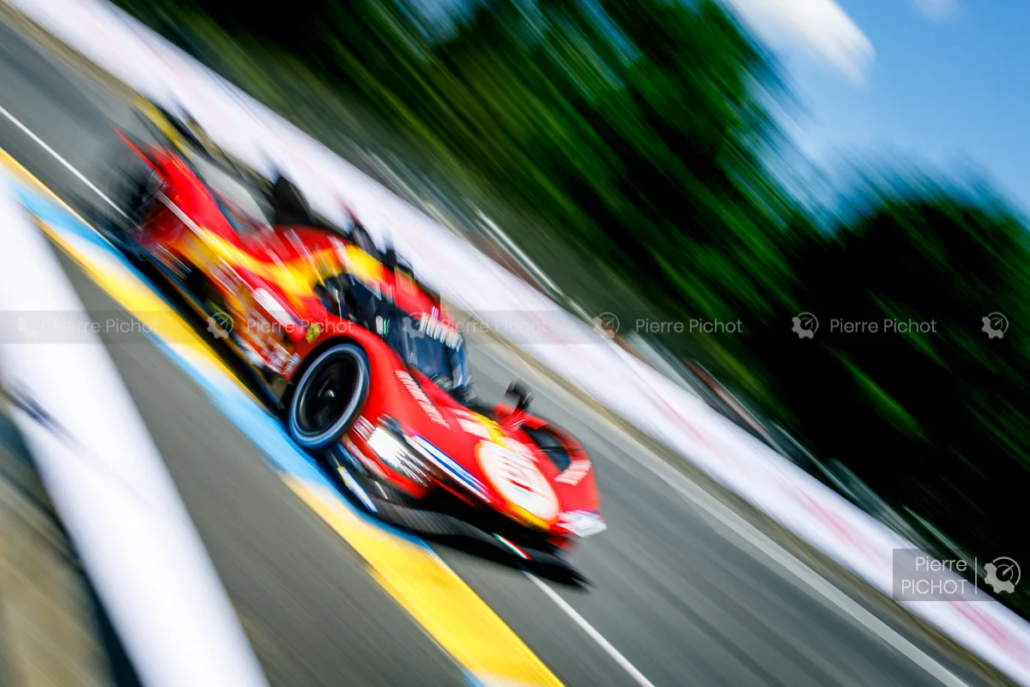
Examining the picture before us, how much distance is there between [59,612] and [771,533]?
5.08 meters

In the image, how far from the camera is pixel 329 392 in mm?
4215

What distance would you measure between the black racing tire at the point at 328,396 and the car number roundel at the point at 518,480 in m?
0.63

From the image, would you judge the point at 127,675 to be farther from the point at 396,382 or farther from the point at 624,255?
the point at 624,255

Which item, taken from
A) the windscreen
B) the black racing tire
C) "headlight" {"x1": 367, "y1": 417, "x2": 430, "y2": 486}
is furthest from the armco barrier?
the windscreen

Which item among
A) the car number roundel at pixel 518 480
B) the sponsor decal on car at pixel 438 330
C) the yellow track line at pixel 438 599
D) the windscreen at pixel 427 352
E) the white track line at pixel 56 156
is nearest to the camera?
the yellow track line at pixel 438 599

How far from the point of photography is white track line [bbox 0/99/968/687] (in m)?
5.64

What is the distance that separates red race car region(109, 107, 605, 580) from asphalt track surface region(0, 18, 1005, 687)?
312 mm

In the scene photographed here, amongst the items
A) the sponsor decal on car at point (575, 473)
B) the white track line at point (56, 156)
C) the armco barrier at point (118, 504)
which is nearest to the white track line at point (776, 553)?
the sponsor decal on car at point (575, 473)

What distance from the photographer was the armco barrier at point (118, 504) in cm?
272

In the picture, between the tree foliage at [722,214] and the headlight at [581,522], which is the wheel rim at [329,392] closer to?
the headlight at [581,522]

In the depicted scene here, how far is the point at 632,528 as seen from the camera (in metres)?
5.61

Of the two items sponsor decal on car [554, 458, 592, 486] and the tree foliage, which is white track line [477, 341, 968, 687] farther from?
the tree foliage

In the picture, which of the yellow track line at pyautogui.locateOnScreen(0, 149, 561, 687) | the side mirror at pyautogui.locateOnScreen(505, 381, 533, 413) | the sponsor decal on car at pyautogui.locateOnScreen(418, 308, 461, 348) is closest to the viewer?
the yellow track line at pyautogui.locateOnScreen(0, 149, 561, 687)

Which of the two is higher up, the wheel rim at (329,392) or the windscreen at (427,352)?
the windscreen at (427,352)
